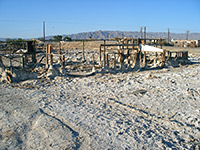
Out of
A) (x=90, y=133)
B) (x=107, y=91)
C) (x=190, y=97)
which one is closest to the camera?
(x=90, y=133)

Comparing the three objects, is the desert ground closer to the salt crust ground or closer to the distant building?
the salt crust ground

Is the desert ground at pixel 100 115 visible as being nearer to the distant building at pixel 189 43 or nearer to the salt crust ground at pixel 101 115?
the salt crust ground at pixel 101 115

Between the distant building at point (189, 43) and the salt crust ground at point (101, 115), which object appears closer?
the salt crust ground at point (101, 115)

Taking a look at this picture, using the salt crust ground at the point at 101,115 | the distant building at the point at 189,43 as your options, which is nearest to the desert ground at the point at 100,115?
the salt crust ground at the point at 101,115

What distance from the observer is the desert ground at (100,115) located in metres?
5.30

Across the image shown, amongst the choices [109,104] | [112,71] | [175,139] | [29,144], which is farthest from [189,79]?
[29,144]

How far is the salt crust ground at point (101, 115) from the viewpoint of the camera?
5.30 m

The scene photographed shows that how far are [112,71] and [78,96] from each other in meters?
5.50

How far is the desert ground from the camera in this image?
5.30 m

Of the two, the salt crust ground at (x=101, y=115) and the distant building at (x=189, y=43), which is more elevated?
the distant building at (x=189, y=43)

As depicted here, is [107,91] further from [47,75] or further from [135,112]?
[47,75]

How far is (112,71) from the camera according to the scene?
46.6ft

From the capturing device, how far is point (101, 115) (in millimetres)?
6930

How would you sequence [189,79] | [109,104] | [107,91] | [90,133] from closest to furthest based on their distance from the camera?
[90,133] → [109,104] → [107,91] → [189,79]
